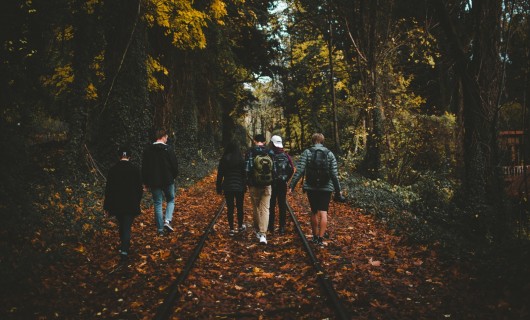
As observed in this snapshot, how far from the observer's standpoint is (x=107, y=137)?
12820mm

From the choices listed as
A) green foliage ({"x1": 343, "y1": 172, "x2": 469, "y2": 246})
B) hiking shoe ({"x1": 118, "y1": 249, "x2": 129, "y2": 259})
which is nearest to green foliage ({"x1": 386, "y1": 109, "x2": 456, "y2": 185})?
green foliage ({"x1": 343, "y1": 172, "x2": 469, "y2": 246})

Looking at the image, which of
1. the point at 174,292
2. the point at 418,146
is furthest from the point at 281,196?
the point at 418,146

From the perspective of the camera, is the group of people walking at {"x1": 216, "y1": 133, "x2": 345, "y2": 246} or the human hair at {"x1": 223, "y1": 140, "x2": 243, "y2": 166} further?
the human hair at {"x1": 223, "y1": 140, "x2": 243, "y2": 166}

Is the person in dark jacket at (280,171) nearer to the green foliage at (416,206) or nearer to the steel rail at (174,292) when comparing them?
the steel rail at (174,292)

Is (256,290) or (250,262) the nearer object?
(256,290)

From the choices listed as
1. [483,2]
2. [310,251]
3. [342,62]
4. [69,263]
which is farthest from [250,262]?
[342,62]

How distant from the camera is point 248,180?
8.10 metres

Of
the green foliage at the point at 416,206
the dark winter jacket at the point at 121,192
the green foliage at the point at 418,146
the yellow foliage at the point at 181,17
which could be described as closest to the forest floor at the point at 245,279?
the green foliage at the point at 416,206

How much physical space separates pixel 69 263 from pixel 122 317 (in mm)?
2521

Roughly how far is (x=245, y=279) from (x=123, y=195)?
2579 mm

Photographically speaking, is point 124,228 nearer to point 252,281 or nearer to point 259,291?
point 252,281

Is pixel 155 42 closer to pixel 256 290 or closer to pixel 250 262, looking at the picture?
pixel 250 262

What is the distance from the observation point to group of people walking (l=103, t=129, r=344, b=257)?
6.75 metres

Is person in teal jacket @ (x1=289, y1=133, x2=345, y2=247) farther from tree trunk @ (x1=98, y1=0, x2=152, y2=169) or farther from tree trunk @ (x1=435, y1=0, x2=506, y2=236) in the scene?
tree trunk @ (x1=98, y1=0, x2=152, y2=169)
